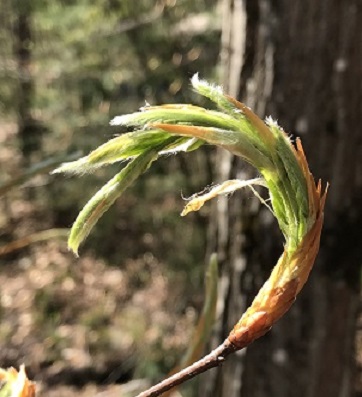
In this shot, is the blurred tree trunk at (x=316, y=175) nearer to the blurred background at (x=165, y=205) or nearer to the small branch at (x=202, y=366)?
the blurred background at (x=165, y=205)

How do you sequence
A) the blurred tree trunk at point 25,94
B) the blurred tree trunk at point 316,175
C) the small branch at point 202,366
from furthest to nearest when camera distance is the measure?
the blurred tree trunk at point 25,94, the blurred tree trunk at point 316,175, the small branch at point 202,366

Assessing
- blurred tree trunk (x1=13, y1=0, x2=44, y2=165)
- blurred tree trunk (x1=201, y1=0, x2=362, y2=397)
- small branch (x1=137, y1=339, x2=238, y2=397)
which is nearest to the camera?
small branch (x1=137, y1=339, x2=238, y2=397)

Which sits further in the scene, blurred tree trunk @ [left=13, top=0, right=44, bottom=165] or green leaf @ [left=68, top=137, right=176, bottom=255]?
blurred tree trunk @ [left=13, top=0, right=44, bottom=165]

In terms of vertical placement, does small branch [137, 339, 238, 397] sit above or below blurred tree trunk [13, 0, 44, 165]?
below

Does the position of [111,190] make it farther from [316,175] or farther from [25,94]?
[25,94]

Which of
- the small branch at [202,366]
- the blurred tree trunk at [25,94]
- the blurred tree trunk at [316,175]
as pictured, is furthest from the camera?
the blurred tree trunk at [25,94]

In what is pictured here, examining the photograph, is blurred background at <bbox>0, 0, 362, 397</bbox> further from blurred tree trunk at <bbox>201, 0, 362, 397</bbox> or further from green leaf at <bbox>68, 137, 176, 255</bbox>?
green leaf at <bbox>68, 137, 176, 255</bbox>

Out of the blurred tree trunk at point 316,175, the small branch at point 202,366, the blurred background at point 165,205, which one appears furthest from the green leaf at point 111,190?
the blurred tree trunk at point 316,175

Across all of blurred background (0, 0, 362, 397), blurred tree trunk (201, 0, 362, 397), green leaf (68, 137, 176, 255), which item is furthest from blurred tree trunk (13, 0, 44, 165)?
green leaf (68, 137, 176, 255)

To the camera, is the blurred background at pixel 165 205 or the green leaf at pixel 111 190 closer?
the green leaf at pixel 111 190
